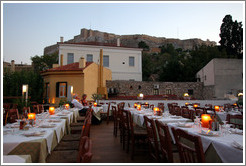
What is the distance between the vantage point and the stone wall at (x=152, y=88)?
59.2 ft

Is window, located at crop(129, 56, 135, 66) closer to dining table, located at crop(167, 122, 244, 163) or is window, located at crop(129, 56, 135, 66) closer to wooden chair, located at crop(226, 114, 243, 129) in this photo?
wooden chair, located at crop(226, 114, 243, 129)

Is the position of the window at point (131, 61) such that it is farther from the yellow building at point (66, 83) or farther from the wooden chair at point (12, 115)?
the wooden chair at point (12, 115)

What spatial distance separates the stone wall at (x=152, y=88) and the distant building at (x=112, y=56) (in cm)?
387

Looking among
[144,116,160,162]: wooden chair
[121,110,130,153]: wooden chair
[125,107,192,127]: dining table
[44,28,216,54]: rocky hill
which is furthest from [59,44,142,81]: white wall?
[44,28,216,54]: rocky hill

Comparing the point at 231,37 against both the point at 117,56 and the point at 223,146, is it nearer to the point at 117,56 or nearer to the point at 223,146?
the point at 117,56

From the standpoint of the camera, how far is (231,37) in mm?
26656

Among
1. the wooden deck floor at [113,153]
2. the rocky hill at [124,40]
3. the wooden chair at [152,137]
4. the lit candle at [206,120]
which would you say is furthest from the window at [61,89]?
the rocky hill at [124,40]

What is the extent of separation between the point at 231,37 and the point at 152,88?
57.9ft

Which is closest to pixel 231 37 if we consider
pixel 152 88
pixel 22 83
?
pixel 152 88

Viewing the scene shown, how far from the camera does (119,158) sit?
362 cm

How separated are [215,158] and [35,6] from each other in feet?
9.94

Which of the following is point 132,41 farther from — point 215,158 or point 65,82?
point 215,158

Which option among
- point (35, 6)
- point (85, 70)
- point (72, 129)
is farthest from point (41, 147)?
point (85, 70)

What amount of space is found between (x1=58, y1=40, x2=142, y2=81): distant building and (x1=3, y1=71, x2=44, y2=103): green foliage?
7343 mm
